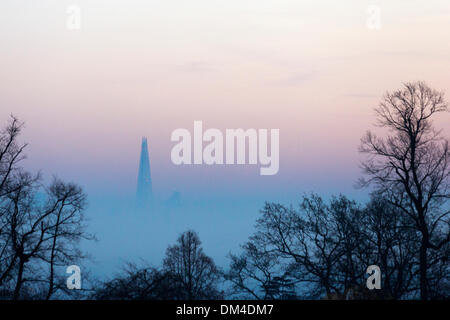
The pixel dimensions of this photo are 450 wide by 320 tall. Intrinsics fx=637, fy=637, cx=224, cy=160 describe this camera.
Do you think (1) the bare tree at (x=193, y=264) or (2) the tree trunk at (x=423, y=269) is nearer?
(2) the tree trunk at (x=423, y=269)

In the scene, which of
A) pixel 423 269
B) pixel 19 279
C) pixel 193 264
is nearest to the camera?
pixel 19 279

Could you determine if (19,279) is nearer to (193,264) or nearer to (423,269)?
(193,264)

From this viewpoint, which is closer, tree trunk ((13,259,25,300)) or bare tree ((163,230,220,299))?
tree trunk ((13,259,25,300))

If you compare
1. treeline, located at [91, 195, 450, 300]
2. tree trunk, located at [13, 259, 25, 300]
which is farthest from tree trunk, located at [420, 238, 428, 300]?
tree trunk, located at [13, 259, 25, 300]

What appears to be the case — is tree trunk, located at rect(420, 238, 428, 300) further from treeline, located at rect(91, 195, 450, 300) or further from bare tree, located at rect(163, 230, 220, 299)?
bare tree, located at rect(163, 230, 220, 299)

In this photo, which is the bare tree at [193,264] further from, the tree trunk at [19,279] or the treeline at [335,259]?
the tree trunk at [19,279]

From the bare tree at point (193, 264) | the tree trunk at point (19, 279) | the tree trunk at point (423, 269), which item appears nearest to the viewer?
the tree trunk at point (19, 279)

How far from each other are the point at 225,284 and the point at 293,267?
3320 mm

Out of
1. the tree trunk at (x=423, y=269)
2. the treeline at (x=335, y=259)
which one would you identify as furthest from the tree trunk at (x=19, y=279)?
the tree trunk at (x=423, y=269)

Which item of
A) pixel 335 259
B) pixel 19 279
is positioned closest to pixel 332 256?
pixel 335 259

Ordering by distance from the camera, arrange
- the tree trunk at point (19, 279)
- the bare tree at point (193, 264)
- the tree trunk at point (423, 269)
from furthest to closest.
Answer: the bare tree at point (193, 264) < the tree trunk at point (423, 269) < the tree trunk at point (19, 279)

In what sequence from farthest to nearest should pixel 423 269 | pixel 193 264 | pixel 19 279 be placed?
pixel 193 264 < pixel 423 269 < pixel 19 279

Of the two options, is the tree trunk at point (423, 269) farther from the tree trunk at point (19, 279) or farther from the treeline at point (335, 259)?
the tree trunk at point (19, 279)

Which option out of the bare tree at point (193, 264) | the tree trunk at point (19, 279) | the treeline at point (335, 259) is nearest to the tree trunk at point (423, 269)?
the treeline at point (335, 259)
